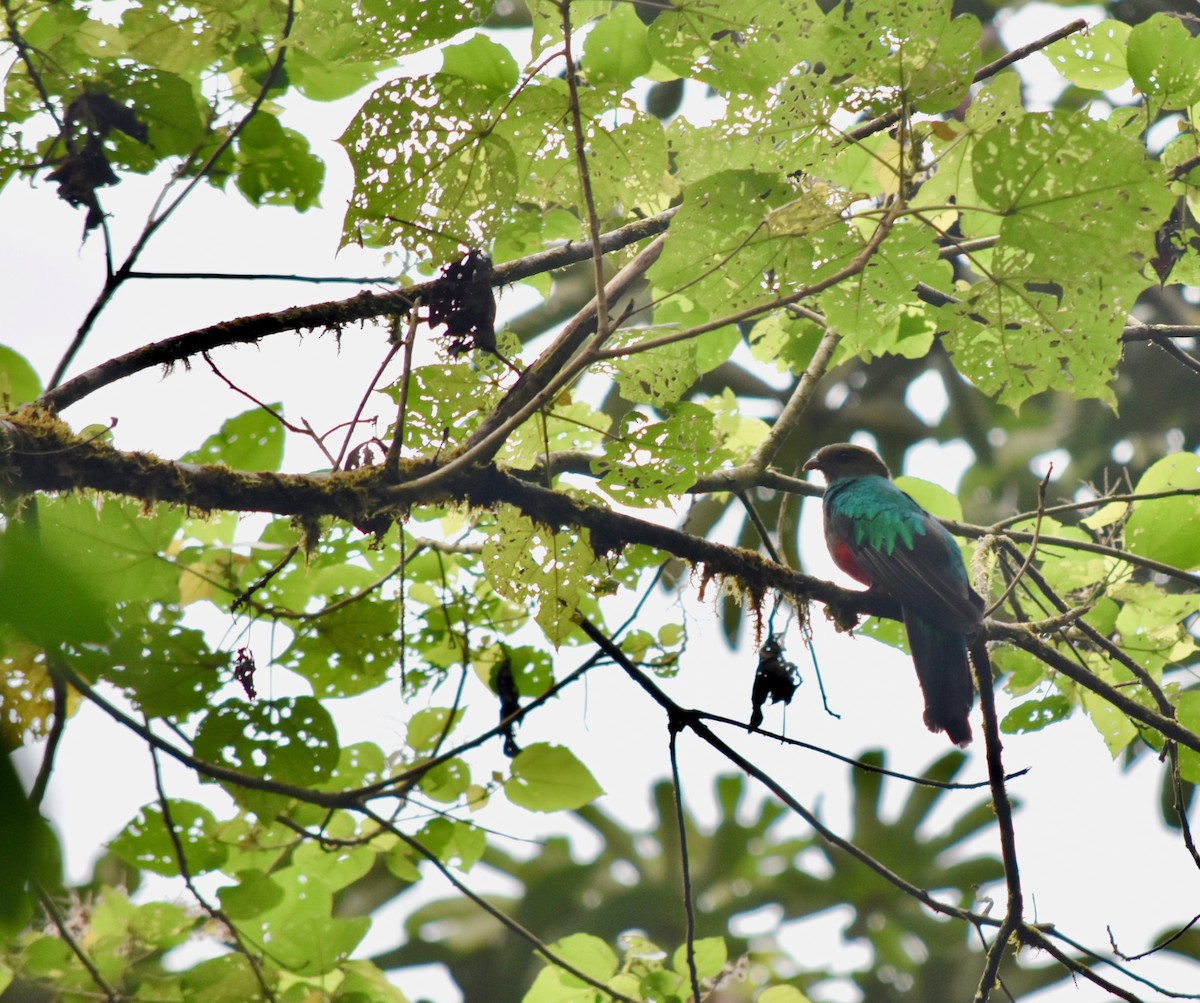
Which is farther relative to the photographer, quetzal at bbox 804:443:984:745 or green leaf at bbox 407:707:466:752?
quetzal at bbox 804:443:984:745

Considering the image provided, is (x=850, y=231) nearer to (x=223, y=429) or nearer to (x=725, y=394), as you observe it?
(x=223, y=429)

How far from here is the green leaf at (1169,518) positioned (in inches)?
118

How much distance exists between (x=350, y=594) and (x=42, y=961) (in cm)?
124

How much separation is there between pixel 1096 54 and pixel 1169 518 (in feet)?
4.06

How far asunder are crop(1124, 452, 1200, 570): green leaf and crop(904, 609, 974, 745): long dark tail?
2.18 ft

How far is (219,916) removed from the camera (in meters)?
2.76

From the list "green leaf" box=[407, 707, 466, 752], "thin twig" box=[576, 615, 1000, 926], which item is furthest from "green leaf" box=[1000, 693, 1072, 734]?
"green leaf" box=[407, 707, 466, 752]

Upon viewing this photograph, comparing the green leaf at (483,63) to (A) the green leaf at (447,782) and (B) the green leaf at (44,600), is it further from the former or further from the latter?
(A) the green leaf at (447,782)

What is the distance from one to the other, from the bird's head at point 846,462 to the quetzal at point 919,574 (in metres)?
0.60

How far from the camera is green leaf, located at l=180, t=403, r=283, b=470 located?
277 centimetres

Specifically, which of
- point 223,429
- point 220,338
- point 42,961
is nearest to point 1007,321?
point 220,338

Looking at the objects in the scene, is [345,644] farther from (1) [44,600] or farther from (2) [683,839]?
(1) [44,600]

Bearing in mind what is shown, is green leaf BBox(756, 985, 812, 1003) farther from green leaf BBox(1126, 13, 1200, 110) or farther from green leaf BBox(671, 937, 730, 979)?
green leaf BBox(1126, 13, 1200, 110)

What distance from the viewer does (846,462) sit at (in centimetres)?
531
